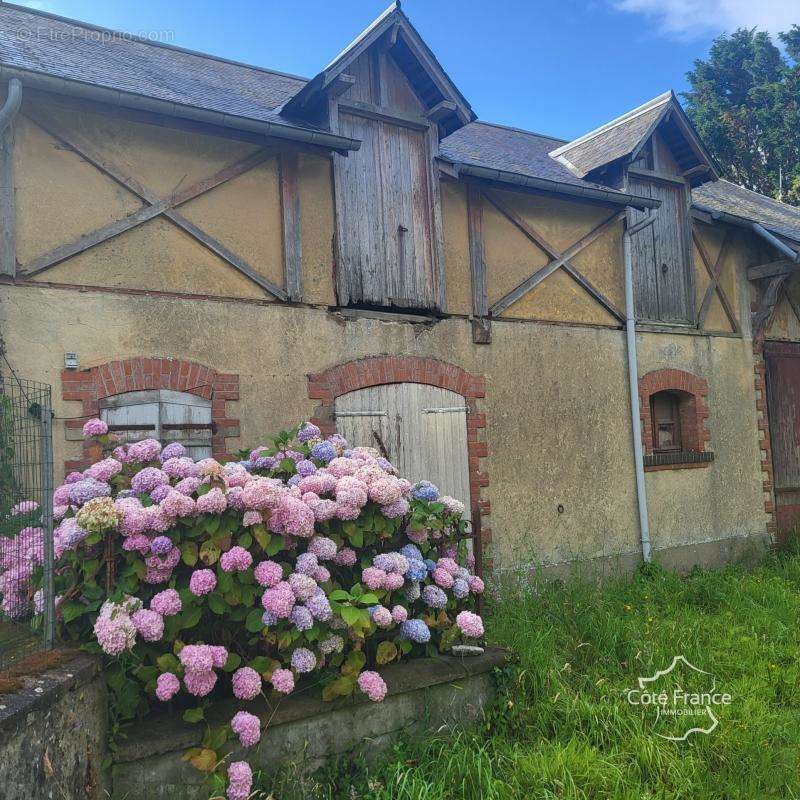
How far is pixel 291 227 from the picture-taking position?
20.2 ft

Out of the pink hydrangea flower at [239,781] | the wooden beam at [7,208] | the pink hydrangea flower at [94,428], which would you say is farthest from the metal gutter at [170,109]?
the pink hydrangea flower at [239,781]

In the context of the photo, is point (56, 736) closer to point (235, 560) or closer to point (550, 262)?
point (235, 560)

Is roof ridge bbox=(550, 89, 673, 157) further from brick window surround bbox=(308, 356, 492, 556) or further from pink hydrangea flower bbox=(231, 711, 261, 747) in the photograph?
Result: pink hydrangea flower bbox=(231, 711, 261, 747)

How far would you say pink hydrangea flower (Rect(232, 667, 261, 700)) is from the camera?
317 centimetres

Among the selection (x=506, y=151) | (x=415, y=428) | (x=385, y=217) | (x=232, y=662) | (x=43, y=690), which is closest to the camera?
(x=43, y=690)

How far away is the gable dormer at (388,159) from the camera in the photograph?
6492mm

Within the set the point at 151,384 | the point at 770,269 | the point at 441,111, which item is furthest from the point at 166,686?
the point at 770,269

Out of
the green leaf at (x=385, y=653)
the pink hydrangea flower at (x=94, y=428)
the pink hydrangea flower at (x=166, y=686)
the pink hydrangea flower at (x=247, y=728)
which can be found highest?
the pink hydrangea flower at (x=94, y=428)

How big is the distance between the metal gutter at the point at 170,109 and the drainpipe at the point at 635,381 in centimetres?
399

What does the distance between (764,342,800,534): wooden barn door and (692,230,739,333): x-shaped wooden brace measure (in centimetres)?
92

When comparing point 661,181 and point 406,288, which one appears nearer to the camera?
point 406,288

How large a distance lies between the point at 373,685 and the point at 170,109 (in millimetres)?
4566

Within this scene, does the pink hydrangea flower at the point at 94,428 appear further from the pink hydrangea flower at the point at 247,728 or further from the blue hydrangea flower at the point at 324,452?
the pink hydrangea flower at the point at 247,728

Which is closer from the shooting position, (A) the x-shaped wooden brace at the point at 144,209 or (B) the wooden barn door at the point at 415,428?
(A) the x-shaped wooden brace at the point at 144,209
